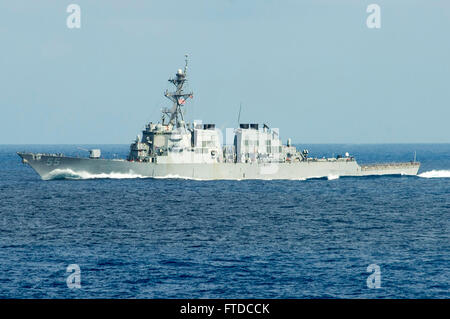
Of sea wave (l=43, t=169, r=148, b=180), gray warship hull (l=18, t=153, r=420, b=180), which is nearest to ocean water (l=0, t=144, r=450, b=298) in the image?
gray warship hull (l=18, t=153, r=420, b=180)

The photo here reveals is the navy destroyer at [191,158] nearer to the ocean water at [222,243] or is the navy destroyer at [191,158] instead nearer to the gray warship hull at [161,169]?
the gray warship hull at [161,169]

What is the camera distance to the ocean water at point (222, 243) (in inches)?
1139

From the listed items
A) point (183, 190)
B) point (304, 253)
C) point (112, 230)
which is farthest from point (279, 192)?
point (304, 253)

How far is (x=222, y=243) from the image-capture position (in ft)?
128

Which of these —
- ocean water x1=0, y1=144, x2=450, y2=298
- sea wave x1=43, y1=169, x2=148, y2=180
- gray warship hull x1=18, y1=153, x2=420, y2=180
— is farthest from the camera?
sea wave x1=43, y1=169, x2=148, y2=180

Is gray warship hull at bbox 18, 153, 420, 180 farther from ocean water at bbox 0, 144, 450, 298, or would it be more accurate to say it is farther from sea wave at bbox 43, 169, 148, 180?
ocean water at bbox 0, 144, 450, 298

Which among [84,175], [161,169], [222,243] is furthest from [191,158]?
[222,243]

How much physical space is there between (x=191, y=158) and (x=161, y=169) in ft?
13.2

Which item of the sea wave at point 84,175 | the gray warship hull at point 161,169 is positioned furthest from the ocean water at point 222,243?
the sea wave at point 84,175

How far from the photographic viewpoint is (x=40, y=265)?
108 feet

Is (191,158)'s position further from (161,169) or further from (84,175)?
(84,175)

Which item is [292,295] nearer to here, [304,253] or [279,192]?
[304,253]

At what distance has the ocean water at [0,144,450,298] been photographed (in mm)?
28938

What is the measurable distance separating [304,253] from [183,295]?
1065 cm
